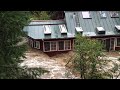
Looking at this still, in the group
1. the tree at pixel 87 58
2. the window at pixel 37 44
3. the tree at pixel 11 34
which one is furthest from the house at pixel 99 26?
the tree at pixel 11 34

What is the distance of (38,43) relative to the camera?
1831 centimetres

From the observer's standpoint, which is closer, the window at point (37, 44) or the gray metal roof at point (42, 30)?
the gray metal roof at point (42, 30)

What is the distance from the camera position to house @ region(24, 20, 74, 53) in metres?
18.1

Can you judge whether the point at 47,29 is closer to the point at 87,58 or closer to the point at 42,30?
the point at 42,30

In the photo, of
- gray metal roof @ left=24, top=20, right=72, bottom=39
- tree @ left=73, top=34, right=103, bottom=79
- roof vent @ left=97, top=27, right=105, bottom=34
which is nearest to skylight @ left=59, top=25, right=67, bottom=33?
gray metal roof @ left=24, top=20, right=72, bottom=39

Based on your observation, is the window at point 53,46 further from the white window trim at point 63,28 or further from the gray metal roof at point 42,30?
the white window trim at point 63,28

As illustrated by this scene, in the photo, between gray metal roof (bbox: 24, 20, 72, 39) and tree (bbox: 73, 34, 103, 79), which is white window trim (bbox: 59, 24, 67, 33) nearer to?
gray metal roof (bbox: 24, 20, 72, 39)

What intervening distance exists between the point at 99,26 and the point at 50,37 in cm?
377

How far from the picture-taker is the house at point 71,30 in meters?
18.2

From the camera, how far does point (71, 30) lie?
1883 centimetres

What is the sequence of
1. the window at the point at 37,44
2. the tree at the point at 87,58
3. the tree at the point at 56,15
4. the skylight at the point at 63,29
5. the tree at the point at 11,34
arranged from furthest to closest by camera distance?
the tree at the point at 56,15 < the skylight at the point at 63,29 < the window at the point at 37,44 < the tree at the point at 87,58 < the tree at the point at 11,34
